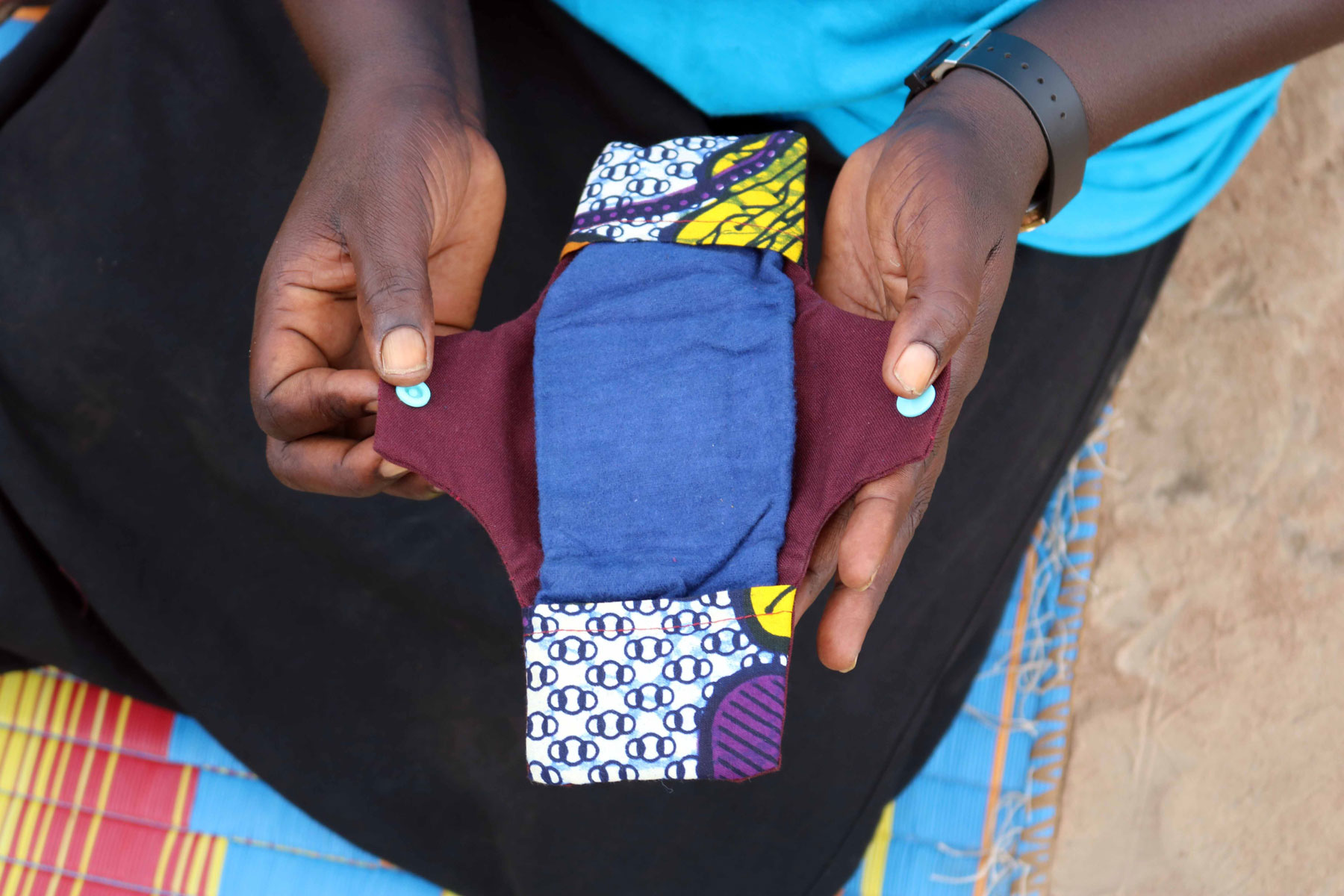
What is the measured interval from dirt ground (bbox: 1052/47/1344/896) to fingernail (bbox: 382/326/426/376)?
4.59 ft

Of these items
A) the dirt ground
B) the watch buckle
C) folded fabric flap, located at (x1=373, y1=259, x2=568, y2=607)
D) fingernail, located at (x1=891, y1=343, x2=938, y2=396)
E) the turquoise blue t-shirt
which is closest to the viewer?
fingernail, located at (x1=891, y1=343, x2=938, y2=396)

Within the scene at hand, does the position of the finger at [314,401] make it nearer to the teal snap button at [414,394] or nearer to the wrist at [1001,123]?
the teal snap button at [414,394]

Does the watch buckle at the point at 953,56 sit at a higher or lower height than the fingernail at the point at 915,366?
higher

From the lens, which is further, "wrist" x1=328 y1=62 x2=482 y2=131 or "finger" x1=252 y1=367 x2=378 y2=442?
"wrist" x1=328 y1=62 x2=482 y2=131

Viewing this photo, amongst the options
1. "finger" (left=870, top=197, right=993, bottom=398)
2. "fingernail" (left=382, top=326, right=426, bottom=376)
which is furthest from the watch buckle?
"fingernail" (left=382, top=326, right=426, bottom=376)

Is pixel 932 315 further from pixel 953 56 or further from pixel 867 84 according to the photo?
pixel 867 84

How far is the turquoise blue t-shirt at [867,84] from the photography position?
4.26 feet

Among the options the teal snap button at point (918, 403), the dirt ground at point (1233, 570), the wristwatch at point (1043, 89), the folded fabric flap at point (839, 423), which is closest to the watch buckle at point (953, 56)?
the wristwatch at point (1043, 89)

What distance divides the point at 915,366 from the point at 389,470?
1.95 feet

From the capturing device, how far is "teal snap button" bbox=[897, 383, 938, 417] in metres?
0.93

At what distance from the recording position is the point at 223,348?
142cm

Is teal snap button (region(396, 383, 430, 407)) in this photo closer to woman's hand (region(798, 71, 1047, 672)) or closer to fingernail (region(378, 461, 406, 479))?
fingernail (region(378, 461, 406, 479))

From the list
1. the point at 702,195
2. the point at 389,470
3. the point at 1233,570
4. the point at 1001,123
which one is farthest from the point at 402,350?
the point at 1233,570

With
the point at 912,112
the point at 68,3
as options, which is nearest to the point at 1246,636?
the point at 912,112
